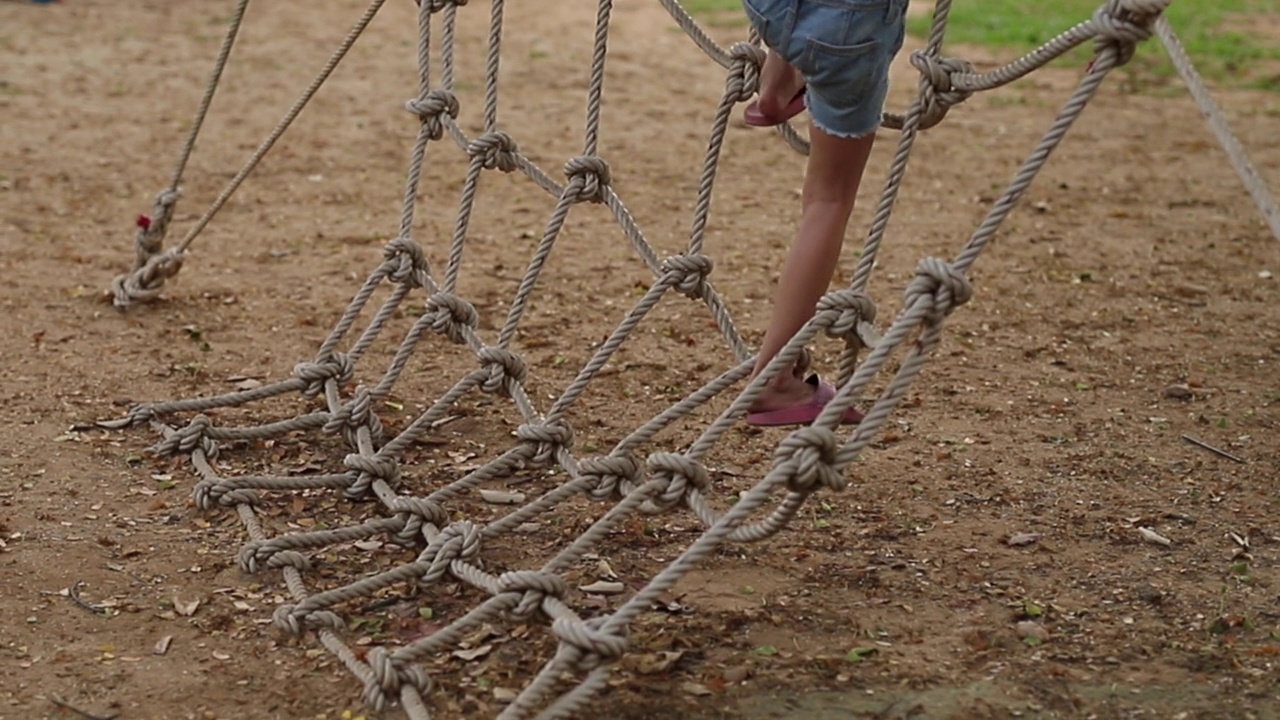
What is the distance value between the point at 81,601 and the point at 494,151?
1.05 meters

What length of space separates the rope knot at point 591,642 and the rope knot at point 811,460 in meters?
0.29

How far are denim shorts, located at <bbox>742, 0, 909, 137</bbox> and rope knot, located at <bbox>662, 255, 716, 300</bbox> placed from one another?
0.34 meters

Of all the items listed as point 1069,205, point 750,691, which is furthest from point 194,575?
point 1069,205

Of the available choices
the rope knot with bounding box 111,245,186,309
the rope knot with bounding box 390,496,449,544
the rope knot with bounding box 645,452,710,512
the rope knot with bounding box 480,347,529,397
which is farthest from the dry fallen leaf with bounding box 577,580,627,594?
the rope knot with bounding box 111,245,186,309

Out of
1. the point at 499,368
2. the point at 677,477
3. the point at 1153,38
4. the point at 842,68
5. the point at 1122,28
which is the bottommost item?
the point at 1153,38

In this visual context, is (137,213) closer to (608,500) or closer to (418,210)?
(418,210)

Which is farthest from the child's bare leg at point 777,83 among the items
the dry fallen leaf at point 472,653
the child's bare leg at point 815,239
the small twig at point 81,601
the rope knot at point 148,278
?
the rope knot at point 148,278

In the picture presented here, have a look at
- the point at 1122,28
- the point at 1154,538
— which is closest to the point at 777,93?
the point at 1122,28

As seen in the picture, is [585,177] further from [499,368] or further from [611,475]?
[611,475]

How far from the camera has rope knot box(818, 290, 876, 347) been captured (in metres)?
2.09

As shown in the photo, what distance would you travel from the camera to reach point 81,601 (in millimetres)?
2215

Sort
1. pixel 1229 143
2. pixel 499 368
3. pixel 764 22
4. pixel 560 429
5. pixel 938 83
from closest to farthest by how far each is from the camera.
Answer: pixel 1229 143 → pixel 938 83 → pixel 764 22 → pixel 560 429 → pixel 499 368

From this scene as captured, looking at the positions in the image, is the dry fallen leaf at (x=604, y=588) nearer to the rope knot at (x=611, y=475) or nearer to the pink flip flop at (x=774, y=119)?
the rope knot at (x=611, y=475)

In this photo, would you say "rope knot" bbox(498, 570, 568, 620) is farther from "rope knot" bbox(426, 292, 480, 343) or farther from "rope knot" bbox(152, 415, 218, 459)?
"rope knot" bbox(152, 415, 218, 459)
